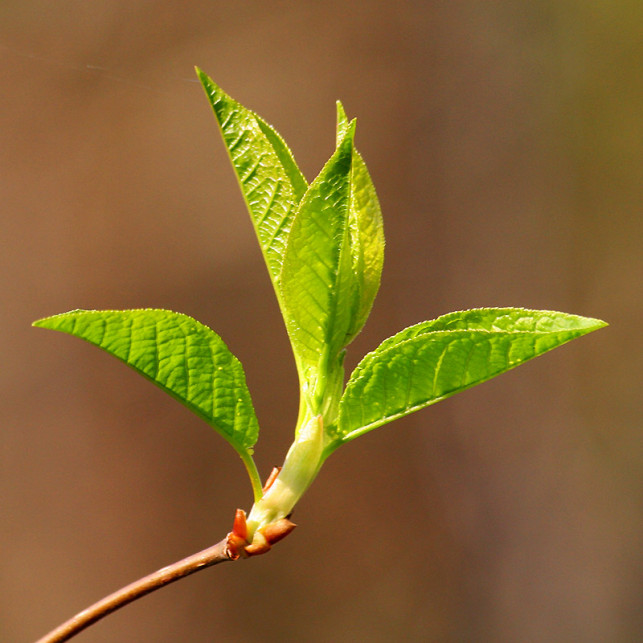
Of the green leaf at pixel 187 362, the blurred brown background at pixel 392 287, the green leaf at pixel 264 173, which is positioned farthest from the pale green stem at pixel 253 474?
the blurred brown background at pixel 392 287

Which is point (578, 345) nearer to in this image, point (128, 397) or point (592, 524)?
point (592, 524)

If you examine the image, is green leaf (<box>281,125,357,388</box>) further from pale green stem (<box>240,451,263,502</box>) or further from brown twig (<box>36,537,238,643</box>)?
brown twig (<box>36,537,238,643</box>)

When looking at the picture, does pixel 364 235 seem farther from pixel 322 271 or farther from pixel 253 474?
pixel 253 474

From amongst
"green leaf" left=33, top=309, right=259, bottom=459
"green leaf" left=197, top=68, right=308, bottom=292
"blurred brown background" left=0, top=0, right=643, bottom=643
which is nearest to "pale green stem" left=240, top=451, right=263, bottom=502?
"green leaf" left=33, top=309, right=259, bottom=459

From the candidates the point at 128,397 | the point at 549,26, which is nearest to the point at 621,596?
the point at 128,397

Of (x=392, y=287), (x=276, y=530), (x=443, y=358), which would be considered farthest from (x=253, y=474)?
(x=392, y=287)

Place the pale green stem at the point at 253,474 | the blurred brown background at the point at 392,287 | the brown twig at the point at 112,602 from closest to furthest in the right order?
the brown twig at the point at 112,602 < the pale green stem at the point at 253,474 < the blurred brown background at the point at 392,287

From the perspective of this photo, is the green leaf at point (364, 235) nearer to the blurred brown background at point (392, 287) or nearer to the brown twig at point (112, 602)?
the brown twig at point (112, 602)
